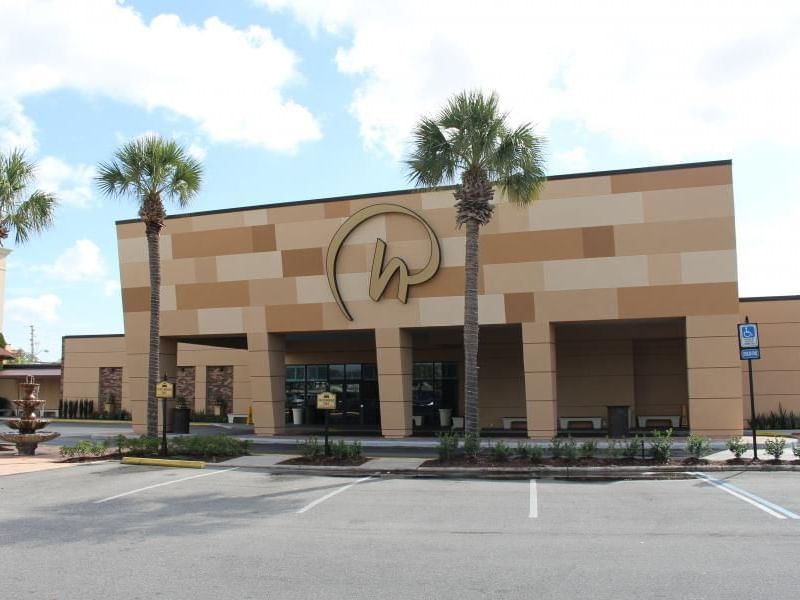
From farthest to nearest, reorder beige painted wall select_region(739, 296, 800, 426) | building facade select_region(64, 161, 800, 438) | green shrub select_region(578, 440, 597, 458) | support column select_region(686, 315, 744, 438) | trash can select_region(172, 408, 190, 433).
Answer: trash can select_region(172, 408, 190, 433) → beige painted wall select_region(739, 296, 800, 426) → building facade select_region(64, 161, 800, 438) → support column select_region(686, 315, 744, 438) → green shrub select_region(578, 440, 597, 458)

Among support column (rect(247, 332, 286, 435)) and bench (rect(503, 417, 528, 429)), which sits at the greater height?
support column (rect(247, 332, 286, 435))

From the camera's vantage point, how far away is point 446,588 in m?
7.55

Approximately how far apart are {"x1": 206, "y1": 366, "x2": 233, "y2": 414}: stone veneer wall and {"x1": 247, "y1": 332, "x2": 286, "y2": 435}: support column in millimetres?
13093

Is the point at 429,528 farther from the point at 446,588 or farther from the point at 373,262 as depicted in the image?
the point at 373,262

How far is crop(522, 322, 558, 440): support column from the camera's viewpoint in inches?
949

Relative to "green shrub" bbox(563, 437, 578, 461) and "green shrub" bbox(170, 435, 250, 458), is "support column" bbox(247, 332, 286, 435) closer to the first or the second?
"green shrub" bbox(170, 435, 250, 458)

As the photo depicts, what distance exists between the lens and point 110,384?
4375 centimetres

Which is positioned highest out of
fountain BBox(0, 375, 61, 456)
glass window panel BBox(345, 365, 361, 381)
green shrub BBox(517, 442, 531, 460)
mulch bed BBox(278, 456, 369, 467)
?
glass window panel BBox(345, 365, 361, 381)

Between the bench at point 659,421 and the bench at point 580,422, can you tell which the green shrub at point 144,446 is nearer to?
the bench at point 580,422

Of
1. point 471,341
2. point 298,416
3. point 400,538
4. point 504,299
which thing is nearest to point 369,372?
point 298,416

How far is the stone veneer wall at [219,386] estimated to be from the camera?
40.1m

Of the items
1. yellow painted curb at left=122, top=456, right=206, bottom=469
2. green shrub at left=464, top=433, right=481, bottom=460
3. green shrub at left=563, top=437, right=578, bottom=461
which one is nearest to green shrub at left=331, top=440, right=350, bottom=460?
green shrub at left=464, top=433, right=481, bottom=460

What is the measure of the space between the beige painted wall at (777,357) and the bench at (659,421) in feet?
8.45

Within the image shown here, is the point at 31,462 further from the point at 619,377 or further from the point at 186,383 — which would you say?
the point at 186,383
